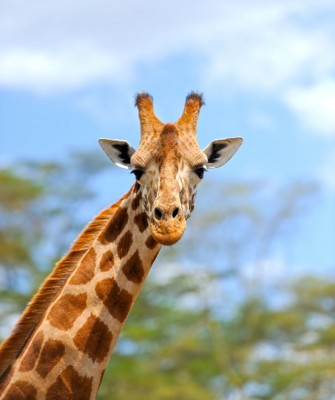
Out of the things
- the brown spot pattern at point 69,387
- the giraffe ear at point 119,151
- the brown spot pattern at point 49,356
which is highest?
the giraffe ear at point 119,151

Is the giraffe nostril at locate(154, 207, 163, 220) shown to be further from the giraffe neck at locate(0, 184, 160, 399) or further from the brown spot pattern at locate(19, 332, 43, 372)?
the brown spot pattern at locate(19, 332, 43, 372)

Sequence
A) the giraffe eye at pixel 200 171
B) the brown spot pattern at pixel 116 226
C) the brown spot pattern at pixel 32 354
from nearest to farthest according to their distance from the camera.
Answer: the brown spot pattern at pixel 32 354 → the giraffe eye at pixel 200 171 → the brown spot pattern at pixel 116 226

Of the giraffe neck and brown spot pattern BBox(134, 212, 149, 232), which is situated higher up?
brown spot pattern BBox(134, 212, 149, 232)

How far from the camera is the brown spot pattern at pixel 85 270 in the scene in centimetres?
755

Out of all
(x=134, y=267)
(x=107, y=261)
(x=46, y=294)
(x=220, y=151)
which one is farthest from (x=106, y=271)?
(x=220, y=151)

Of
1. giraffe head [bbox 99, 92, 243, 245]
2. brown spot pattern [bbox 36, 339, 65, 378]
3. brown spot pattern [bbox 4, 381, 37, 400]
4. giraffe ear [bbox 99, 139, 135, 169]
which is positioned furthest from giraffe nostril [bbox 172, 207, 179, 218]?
brown spot pattern [bbox 4, 381, 37, 400]

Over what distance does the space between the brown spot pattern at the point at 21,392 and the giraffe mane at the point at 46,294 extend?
0.18m

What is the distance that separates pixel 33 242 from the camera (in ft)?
120

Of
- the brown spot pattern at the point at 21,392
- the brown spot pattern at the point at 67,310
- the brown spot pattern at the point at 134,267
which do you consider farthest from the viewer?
the brown spot pattern at the point at 134,267

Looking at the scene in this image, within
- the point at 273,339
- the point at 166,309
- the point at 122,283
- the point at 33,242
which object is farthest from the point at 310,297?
the point at 122,283

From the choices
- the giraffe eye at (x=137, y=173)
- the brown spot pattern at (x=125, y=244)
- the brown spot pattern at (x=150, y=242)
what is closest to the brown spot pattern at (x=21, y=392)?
the brown spot pattern at (x=125, y=244)

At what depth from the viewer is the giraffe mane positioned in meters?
7.43

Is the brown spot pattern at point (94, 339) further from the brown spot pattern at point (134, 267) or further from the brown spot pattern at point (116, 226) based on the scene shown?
the brown spot pattern at point (116, 226)

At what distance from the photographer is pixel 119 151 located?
7879mm
